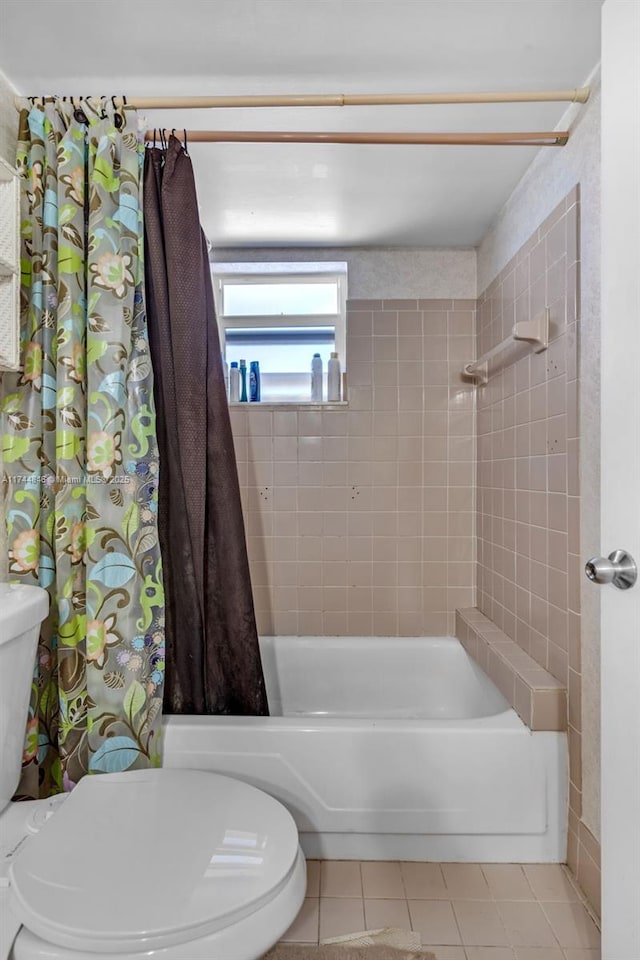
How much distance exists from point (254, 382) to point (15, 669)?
164cm

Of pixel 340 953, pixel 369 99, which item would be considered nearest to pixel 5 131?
pixel 369 99

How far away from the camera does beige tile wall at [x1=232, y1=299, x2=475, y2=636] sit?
8.58 feet

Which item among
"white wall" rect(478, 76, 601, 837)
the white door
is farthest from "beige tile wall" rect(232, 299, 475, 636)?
the white door

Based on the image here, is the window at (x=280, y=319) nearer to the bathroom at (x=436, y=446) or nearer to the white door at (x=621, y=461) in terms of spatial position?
the bathroom at (x=436, y=446)

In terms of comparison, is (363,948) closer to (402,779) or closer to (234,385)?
(402,779)

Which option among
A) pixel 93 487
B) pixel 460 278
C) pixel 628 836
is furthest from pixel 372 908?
pixel 460 278

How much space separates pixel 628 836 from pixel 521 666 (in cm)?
97

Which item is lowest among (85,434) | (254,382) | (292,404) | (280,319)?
Answer: (85,434)

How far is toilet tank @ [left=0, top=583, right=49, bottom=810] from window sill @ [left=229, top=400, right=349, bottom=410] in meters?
1.41

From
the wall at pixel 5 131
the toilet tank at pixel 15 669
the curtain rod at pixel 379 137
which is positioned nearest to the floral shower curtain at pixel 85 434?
the wall at pixel 5 131

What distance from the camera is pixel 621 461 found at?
2.96 feet

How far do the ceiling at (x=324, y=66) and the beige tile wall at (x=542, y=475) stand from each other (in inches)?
13.7

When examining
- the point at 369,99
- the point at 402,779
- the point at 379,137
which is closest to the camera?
the point at 369,99

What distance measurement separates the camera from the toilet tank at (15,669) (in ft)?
4.10
